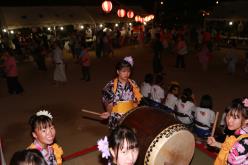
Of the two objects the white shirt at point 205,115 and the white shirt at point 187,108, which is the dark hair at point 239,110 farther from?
the white shirt at point 187,108

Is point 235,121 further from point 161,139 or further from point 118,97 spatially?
point 118,97

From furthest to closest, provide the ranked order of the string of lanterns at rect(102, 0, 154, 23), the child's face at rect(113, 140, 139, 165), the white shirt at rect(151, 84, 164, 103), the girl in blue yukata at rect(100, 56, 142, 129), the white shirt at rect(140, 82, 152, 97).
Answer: the string of lanterns at rect(102, 0, 154, 23)
the white shirt at rect(140, 82, 152, 97)
the white shirt at rect(151, 84, 164, 103)
the girl in blue yukata at rect(100, 56, 142, 129)
the child's face at rect(113, 140, 139, 165)

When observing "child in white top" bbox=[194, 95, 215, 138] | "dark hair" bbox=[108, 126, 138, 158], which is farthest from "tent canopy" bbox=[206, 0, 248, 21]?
"dark hair" bbox=[108, 126, 138, 158]

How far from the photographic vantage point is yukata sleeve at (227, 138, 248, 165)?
2340 mm

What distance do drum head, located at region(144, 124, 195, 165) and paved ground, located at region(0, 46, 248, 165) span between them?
1.27 m

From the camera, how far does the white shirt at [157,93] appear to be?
5777 mm

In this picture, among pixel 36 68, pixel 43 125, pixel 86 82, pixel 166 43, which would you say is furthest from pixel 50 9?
pixel 43 125

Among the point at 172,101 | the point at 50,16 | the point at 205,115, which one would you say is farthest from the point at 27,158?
the point at 50,16

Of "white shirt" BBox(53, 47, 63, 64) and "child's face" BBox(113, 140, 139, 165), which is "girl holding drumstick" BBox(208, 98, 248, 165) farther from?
"white shirt" BBox(53, 47, 63, 64)

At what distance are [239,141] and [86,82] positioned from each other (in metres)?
7.50

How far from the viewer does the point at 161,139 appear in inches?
110

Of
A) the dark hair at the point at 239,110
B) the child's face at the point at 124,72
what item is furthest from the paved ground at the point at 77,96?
the dark hair at the point at 239,110

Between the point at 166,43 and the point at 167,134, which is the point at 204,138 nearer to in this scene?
the point at 167,134

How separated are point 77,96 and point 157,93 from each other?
10.0ft
